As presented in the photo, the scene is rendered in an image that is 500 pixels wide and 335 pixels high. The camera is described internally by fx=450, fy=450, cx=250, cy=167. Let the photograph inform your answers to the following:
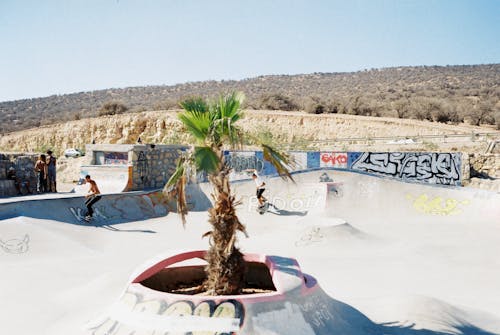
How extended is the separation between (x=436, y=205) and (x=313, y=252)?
8118 millimetres

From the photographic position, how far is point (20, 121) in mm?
64750

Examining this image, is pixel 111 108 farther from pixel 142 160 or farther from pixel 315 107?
pixel 142 160

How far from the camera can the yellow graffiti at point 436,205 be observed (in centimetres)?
1867

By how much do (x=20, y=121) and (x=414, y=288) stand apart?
66345 millimetres

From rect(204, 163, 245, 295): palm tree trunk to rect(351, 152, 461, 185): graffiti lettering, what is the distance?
774 inches

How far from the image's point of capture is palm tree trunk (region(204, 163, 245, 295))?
6.30 meters

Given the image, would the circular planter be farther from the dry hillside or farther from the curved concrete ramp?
the dry hillside

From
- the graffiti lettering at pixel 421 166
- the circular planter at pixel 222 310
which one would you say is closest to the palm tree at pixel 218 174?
the circular planter at pixel 222 310

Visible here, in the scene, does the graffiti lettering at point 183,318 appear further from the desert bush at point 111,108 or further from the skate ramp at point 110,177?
the desert bush at point 111,108

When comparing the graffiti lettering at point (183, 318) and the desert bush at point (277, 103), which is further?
the desert bush at point (277, 103)

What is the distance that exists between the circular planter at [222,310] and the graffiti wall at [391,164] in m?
17.1

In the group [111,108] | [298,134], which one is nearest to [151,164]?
[298,134]

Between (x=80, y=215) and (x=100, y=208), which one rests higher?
(x=100, y=208)

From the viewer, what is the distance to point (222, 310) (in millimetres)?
5777
